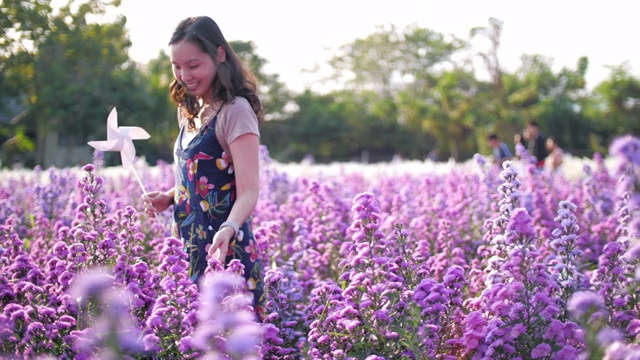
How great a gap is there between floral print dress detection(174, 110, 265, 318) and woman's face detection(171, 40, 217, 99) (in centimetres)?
16

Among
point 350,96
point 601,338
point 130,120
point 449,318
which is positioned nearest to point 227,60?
point 449,318

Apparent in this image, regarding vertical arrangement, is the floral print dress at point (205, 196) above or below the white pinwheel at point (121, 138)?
below

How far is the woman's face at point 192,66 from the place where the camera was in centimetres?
302

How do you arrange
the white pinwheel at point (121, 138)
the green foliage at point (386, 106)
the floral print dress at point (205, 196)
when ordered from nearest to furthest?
the floral print dress at point (205, 196) < the white pinwheel at point (121, 138) < the green foliage at point (386, 106)

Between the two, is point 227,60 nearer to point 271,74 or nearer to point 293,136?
point 293,136

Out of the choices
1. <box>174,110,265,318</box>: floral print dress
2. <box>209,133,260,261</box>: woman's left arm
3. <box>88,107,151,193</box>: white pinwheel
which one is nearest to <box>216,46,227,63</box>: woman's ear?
<box>174,110,265,318</box>: floral print dress

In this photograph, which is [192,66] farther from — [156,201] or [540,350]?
[540,350]

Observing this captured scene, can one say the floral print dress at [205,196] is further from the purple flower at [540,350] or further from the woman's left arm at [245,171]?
the purple flower at [540,350]

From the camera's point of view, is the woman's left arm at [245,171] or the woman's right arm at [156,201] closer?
the woman's left arm at [245,171]

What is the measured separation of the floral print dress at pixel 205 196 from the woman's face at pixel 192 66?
0.16 m

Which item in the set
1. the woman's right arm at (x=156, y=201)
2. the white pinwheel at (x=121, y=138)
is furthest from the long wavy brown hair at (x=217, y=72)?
the woman's right arm at (x=156, y=201)

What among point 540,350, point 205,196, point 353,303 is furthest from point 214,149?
point 540,350

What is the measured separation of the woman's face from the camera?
3.02m

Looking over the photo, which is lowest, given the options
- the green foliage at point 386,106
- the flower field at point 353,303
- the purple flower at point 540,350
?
the purple flower at point 540,350
